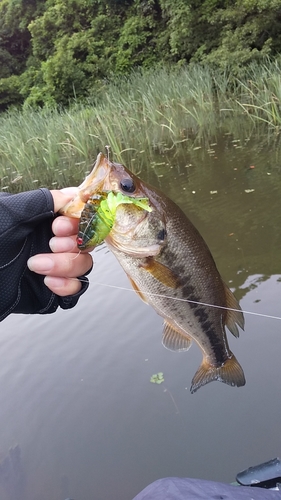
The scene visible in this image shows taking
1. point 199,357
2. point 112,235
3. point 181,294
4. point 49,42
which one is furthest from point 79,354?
point 49,42

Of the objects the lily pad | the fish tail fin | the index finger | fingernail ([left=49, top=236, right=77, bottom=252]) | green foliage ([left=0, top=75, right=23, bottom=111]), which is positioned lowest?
green foliage ([left=0, top=75, right=23, bottom=111])

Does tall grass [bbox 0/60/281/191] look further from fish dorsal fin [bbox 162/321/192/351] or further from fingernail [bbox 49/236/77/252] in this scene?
fingernail [bbox 49/236/77/252]

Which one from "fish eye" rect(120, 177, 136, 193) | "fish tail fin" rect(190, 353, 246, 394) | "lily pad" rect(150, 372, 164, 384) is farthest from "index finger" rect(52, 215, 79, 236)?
"lily pad" rect(150, 372, 164, 384)

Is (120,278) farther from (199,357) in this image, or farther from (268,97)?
(268,97)

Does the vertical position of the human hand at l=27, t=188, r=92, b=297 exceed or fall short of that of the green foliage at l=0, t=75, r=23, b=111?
it exceeds it

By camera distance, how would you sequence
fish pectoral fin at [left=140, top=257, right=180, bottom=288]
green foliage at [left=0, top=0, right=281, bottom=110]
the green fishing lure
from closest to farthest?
A: the green fishing lure < fish pectoral fin at [left=140, top=257, right=180, bottom=288] < green foliage at [left=0, top=0, right=281, bottom=110]
